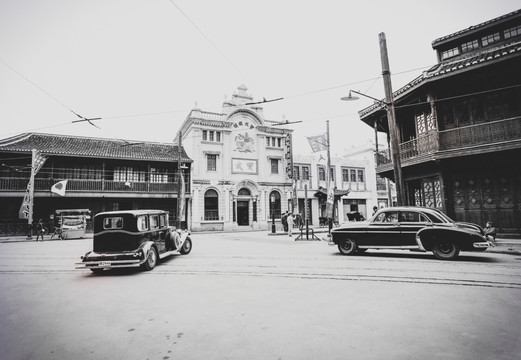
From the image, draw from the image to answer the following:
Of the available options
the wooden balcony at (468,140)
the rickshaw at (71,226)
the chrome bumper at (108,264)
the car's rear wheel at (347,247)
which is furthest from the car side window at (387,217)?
the rickshaw at (71,226)

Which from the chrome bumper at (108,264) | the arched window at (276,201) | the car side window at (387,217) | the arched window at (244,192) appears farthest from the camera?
the arched window at (276,201)

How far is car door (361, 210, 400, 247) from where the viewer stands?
1009 cm

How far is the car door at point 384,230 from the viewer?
10086mm

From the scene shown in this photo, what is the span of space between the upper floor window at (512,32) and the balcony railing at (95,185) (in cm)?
2630

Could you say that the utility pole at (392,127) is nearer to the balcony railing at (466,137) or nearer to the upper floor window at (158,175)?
the balcony railing at (466,137)

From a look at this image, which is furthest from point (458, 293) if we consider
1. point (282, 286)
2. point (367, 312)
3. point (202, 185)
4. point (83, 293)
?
point (202, 185)

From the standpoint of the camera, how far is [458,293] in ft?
18.5

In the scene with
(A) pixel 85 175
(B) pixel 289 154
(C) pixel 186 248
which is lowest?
(C) pixel 186 248

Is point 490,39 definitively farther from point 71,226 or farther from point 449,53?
point 71,226

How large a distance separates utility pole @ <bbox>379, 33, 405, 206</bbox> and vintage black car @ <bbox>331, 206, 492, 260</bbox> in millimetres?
1528

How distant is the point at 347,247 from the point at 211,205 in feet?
71.6

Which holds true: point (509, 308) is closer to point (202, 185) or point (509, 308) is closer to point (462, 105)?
point (462, 105)

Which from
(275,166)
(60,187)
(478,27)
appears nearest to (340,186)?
(275,166)

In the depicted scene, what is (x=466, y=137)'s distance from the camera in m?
13.7
